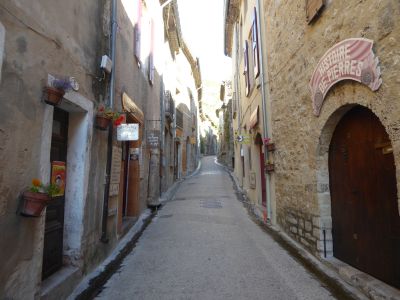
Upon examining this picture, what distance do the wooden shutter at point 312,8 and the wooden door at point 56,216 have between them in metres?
3.52

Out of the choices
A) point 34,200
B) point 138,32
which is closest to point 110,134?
point 34,200

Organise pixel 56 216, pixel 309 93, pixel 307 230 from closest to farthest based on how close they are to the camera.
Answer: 1. pixel 56 216
2. pixel 309 93
3. pixel 307 230

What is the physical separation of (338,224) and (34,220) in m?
3.67

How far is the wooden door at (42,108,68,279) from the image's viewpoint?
10.9 ft

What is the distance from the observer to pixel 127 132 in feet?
15.7

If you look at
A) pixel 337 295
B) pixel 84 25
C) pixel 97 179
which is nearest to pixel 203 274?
pixel 337 295

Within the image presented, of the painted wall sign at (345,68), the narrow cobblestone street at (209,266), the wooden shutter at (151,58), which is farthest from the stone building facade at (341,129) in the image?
the wooden shutter at (151,58)

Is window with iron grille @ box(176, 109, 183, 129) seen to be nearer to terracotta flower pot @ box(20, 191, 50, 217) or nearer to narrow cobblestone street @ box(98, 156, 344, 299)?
narrow cobblestone street @ box(98, 156, 344, 299)

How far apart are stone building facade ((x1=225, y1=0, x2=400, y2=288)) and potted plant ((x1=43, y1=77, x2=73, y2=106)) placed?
2966 mm

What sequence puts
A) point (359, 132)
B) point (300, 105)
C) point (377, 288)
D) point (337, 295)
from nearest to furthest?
point (377, 288)
point (337, 295)
point (359, 132)
point (300, 105)

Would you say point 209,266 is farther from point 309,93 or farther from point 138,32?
point 138,32

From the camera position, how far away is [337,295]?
3357 millimetres

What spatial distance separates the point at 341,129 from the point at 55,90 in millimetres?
3483

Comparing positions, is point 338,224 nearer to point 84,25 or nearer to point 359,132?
point 359,132
